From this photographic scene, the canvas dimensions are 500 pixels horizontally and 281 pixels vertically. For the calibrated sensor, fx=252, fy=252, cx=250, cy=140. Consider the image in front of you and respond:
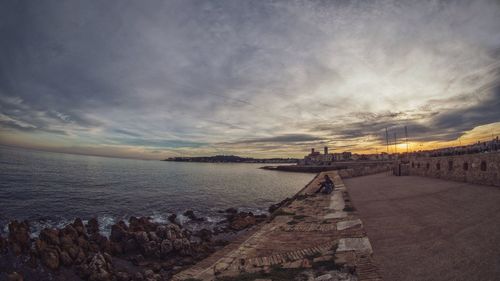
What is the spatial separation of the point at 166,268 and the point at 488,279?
8.14 metres

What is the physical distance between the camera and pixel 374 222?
7527 mm

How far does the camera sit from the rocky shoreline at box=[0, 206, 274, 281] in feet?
25.2

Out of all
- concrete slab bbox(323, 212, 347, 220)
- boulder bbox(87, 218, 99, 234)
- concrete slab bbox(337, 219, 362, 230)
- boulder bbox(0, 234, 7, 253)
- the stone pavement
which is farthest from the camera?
boulder bbox(87, 218, 99, 234)

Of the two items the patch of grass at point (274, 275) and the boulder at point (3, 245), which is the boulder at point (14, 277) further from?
the patch of grass at point (274, 275)

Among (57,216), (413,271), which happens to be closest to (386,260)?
(413,271)

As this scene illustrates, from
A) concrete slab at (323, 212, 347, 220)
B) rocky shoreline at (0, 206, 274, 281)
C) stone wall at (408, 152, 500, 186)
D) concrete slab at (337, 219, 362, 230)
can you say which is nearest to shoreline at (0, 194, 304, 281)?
rocky shoreline at (0, 206, 274, 281)

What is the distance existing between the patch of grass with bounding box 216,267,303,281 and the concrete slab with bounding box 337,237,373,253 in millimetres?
1276

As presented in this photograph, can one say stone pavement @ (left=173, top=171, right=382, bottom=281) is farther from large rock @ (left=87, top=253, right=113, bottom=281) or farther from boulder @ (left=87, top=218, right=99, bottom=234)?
boulder @ (left=87, top=218, right=99, bottom=234)

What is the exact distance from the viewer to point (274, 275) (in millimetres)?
4852

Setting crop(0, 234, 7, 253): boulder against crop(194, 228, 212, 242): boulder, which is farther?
crop(194, 228, 212, 242): boulder

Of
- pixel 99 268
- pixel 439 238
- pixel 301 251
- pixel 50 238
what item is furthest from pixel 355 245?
pixel 50 238

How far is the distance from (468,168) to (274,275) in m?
13.2

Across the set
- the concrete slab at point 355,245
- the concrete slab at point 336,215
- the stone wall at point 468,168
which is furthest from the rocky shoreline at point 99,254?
the stone wall at point 468,168

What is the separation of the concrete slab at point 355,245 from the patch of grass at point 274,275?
4.19ft
